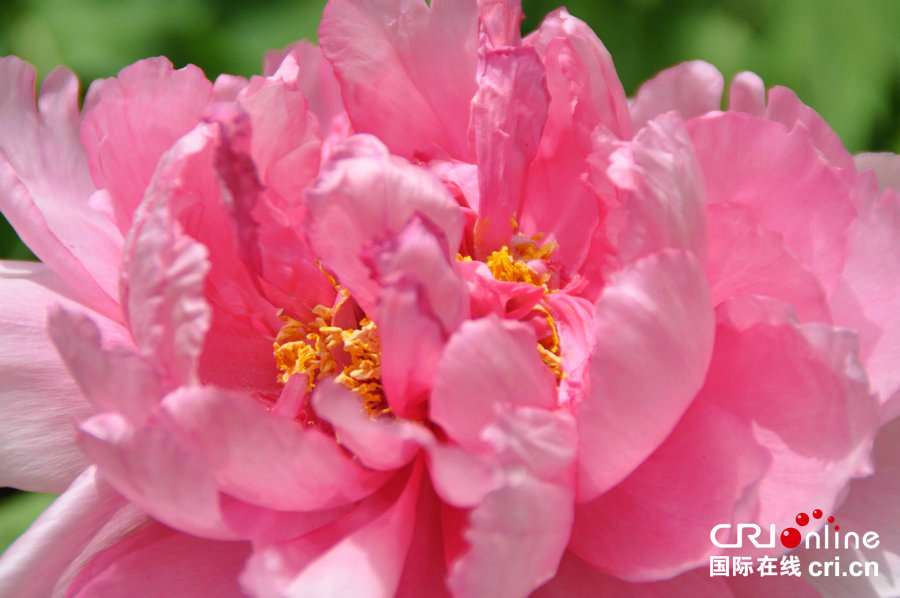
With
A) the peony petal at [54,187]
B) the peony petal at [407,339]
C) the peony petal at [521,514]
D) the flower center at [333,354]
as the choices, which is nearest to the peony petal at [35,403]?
the peony petal at [54,187]

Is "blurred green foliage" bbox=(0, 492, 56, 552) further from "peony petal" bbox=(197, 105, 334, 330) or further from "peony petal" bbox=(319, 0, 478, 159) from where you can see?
"peony petal" bbox=(319, 0, 478, 159)

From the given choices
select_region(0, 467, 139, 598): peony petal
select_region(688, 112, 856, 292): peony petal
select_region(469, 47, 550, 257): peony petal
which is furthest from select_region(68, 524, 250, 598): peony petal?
select_region(688, 112, 856, 292): peony petal

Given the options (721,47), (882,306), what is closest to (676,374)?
(882,306)

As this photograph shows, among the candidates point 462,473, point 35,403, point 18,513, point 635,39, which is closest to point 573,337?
point 462,473

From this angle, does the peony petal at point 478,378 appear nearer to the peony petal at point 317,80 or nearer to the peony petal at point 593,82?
the peony petal at point 593,82

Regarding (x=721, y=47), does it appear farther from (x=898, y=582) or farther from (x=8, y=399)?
(x=8, y=399)

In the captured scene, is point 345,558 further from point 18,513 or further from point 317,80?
point 18,513
